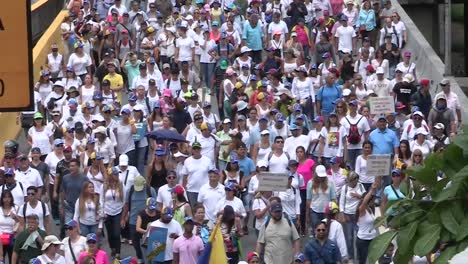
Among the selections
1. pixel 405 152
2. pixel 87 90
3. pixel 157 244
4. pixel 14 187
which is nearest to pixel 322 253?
pixel 157 244

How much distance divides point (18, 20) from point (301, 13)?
22485 mm

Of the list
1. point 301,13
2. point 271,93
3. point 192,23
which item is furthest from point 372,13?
point 271,93

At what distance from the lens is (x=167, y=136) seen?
2050 centimetres

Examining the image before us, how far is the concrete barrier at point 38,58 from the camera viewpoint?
81.2ft

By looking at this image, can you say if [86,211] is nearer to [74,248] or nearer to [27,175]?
[27,175]

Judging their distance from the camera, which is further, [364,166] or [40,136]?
[40,136]

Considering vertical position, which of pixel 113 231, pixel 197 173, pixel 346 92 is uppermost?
pixel 346 92

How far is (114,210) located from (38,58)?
31.0 feet

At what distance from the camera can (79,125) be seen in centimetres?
2095

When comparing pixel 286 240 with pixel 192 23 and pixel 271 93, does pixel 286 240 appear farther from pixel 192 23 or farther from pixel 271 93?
pixel 192 23

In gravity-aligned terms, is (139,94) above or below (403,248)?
below

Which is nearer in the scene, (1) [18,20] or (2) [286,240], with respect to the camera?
(1) [18,20]

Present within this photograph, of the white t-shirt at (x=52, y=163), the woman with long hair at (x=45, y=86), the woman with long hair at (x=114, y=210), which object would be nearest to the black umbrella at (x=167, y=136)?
the white t-shirt at (x=52, y=163)

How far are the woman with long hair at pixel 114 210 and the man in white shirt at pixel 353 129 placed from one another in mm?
3883
